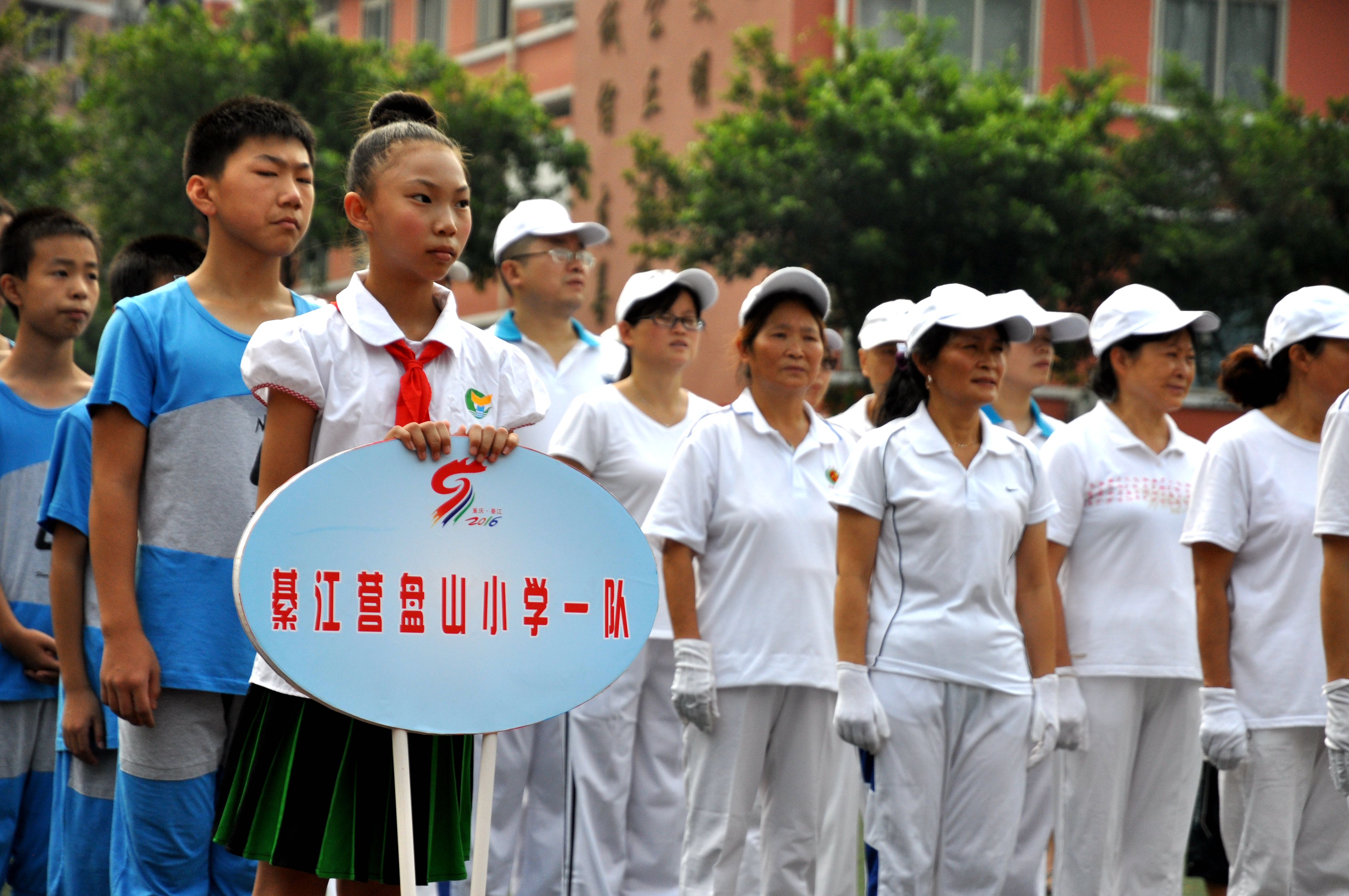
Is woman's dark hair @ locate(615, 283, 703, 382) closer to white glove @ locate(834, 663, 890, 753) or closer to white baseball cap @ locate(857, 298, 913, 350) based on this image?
white baseball cap @ locate(857, 298, 913, 350)

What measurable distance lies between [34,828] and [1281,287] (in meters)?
14.6

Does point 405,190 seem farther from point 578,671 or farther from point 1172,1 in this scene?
point 1172,1

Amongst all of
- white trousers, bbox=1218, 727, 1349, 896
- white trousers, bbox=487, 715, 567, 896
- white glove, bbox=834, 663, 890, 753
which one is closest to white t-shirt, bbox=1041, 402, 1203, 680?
white trousers, bbox=1218, 727, 1349, 896

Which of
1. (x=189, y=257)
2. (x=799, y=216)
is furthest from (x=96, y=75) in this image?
(x=189, y=257)

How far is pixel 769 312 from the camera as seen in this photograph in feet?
16.5

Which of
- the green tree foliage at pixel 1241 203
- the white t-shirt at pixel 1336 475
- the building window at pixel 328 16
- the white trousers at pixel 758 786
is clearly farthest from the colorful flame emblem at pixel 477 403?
the building window at pixel 328 16

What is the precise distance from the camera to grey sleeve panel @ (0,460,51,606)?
14.6 feet

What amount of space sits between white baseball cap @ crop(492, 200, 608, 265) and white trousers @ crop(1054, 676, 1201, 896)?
2.67 meters

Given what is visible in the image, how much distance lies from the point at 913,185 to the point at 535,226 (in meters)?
10.2

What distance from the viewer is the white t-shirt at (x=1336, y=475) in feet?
13.3

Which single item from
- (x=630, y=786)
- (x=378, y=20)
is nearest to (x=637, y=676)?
(x=630, y=786)

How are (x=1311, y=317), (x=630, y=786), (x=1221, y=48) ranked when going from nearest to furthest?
1. (x=1311, y=317)
2. (x=630, y=786)
3. (x=1221, y=48)

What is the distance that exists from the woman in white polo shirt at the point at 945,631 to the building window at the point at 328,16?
2767 centimetres

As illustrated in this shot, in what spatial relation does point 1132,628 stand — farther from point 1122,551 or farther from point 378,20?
point 378,20
